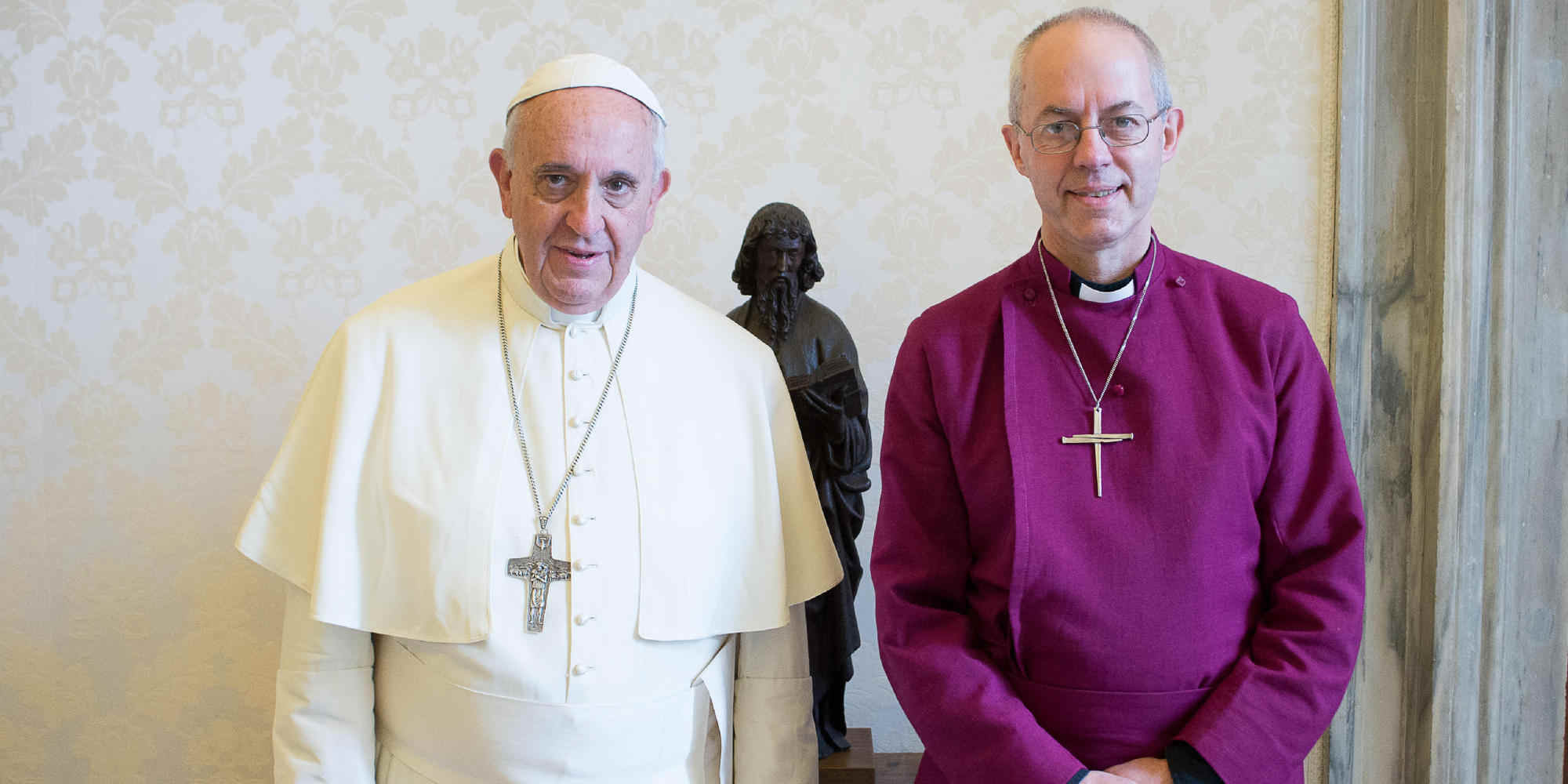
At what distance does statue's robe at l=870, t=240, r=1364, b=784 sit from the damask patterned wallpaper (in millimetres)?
1241

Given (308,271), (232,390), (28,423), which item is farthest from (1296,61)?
(28,423)

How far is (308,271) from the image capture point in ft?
10.4

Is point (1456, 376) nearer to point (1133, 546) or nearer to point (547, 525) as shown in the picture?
point (1133, 546)

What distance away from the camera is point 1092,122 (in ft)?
5.81

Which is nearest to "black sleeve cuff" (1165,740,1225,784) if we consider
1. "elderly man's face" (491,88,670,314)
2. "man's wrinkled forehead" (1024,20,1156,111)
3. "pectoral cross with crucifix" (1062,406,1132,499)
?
"pectoral cross with crucifix" (1062,406,1132,499)

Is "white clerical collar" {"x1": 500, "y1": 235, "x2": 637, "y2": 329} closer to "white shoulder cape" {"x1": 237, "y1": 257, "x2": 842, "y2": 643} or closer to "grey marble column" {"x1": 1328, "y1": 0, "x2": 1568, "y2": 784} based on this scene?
"white shoulder cape" {"x1": 237, "y1": 257, "x2": 842, "y2": 643}

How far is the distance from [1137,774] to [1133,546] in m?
0.35

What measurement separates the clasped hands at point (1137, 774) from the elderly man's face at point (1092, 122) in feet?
2.64

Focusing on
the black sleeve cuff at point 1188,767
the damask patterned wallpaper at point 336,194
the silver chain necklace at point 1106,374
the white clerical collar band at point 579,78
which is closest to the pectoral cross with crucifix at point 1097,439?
the silver chain necklace at point 1106,374

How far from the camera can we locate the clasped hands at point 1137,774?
5.75 ft

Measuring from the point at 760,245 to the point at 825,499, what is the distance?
55 centimetres

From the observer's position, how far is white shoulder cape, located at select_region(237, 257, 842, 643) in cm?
203

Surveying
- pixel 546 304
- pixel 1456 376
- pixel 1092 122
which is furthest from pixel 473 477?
pixel 1456 376

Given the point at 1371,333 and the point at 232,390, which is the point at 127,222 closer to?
the point at 232,390
